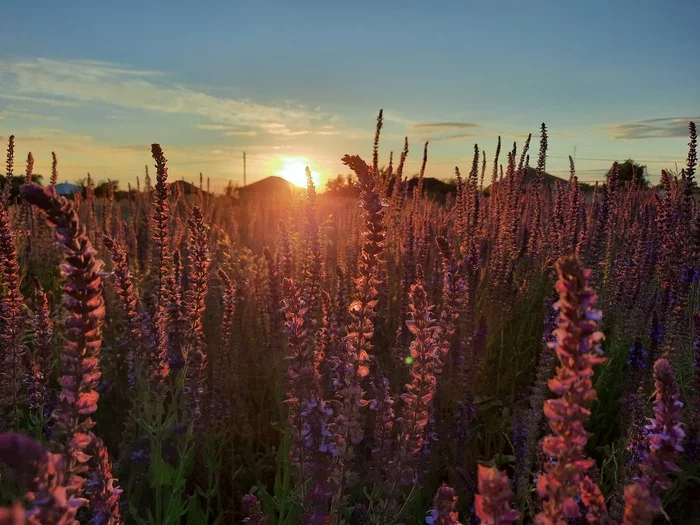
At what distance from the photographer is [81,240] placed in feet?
3.22

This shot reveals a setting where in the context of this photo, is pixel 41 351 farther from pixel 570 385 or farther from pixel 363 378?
pixel 570 385

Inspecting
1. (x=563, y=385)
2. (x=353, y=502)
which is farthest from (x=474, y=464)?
(x=563, y=385)

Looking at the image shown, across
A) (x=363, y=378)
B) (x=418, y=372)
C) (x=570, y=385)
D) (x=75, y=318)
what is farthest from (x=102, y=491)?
(x=570, y=385)

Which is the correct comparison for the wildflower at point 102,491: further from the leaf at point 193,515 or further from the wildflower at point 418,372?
the leaf at point 193,515

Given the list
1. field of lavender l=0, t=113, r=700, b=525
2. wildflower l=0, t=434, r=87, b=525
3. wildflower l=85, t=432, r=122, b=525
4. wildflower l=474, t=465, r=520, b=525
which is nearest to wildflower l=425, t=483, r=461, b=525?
field of lavender l=0, t=113, r=700, b=525

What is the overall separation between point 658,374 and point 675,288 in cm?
307

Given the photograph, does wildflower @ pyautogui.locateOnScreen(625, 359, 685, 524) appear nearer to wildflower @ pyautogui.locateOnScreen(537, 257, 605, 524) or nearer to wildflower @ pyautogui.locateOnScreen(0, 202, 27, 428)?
wildflower @ pyautogui.locateOnScreen(537, 257, 605, 524)

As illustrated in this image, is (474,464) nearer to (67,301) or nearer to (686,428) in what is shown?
(686,428)

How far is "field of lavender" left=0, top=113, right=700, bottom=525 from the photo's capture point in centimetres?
99

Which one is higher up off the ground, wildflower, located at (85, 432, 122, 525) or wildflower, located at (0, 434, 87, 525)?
wildflower, located at (0, 434, 87, 525)

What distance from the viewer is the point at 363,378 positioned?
5.97 ft

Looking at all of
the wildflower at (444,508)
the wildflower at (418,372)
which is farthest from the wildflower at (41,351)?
the wildflower at (444,508)

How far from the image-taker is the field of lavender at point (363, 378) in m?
0.99

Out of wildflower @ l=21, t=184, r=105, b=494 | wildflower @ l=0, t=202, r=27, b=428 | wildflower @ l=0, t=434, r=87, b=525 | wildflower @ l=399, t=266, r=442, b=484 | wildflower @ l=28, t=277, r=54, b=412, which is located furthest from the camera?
wildflower @ l=28, t=277, r=54, b=412
